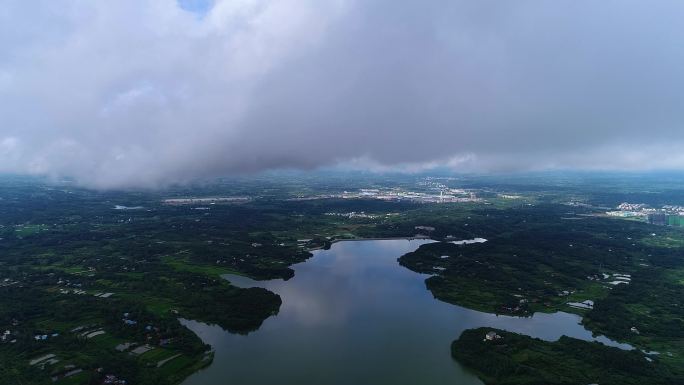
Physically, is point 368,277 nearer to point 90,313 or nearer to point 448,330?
point 448,330

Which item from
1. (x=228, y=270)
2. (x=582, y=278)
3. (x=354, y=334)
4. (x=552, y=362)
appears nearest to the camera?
(x=552, y=362)

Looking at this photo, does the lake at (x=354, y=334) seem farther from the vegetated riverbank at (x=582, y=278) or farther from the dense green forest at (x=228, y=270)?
the vegetated riverbank at (x=582, y=278)

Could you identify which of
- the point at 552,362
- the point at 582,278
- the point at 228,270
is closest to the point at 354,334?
the point at 552,362

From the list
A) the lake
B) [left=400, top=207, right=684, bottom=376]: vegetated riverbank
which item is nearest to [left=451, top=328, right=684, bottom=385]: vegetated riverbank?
the lake

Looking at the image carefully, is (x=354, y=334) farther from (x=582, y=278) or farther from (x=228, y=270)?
(x=582, y=278)

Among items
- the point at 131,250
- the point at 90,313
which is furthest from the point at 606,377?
the point at 131,250

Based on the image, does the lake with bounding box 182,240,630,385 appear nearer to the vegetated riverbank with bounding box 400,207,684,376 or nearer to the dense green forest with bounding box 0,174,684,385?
the dense green forest with bounding box 0,174,684,385
